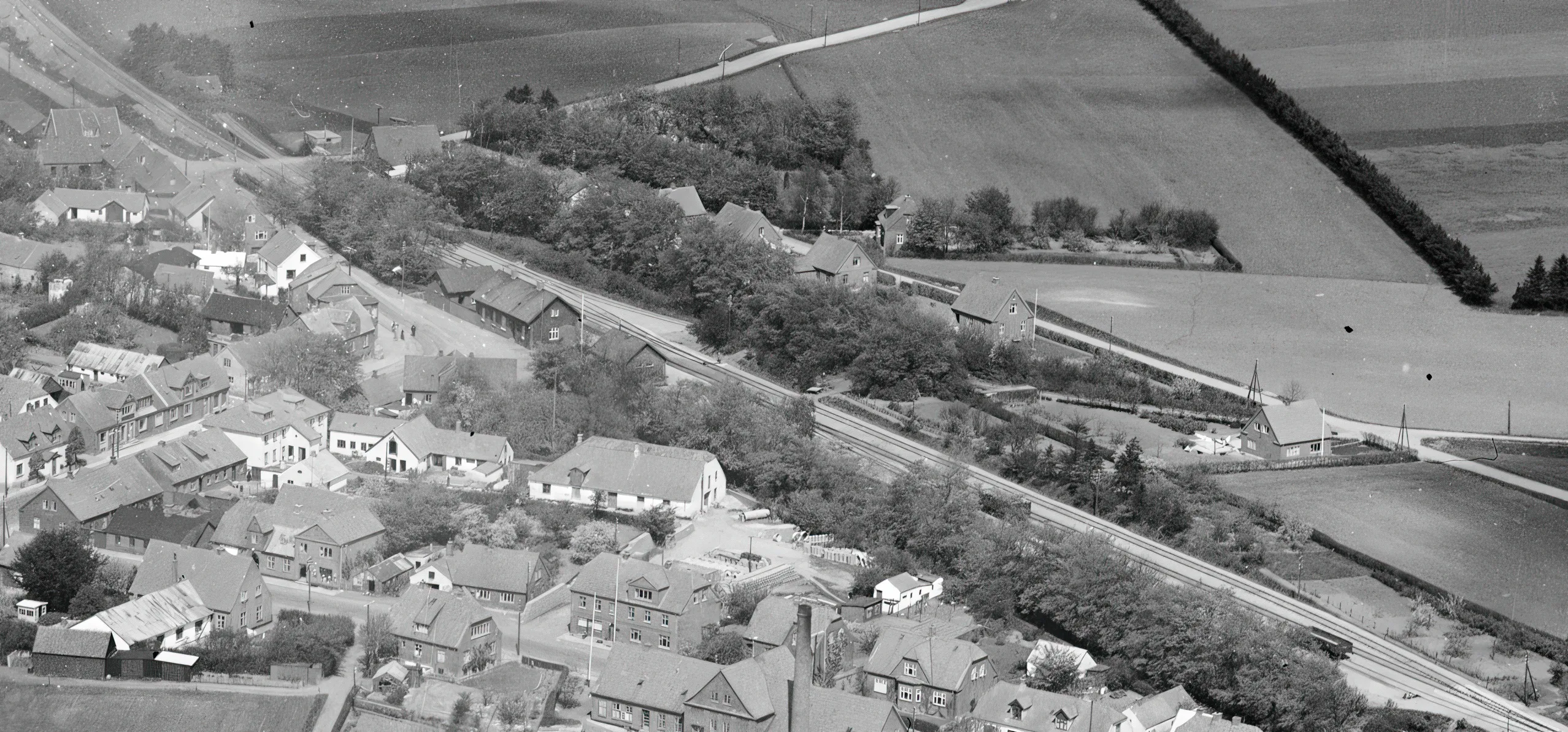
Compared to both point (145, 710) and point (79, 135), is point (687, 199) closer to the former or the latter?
point (79, 135)

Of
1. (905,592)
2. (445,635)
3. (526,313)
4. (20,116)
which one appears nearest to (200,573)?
(445,635)

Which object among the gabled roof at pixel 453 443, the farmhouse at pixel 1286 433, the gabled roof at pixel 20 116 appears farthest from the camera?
the gabled roof at pixel 20 116

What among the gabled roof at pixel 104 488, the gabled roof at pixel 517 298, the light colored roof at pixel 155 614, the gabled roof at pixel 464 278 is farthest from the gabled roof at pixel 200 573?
the gabled roof at pixel 464 278

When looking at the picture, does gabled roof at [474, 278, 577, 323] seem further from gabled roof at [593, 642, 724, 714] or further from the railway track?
gabled roof at [593, 642, 724, 714]

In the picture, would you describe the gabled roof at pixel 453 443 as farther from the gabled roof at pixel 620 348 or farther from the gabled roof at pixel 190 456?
the gabled roof at pixel 620 348

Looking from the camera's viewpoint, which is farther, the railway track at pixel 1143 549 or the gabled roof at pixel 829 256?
the gabled roof at pixel 829 256

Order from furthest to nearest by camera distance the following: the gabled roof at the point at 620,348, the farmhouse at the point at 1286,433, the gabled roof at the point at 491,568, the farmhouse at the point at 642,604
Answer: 1. the gabled roof at the point at 620,348
2. the farmhouse at the point at 1286,433
3. the gabled roof at the point at 491,568
4. the farmhouse at the point at 642,604
